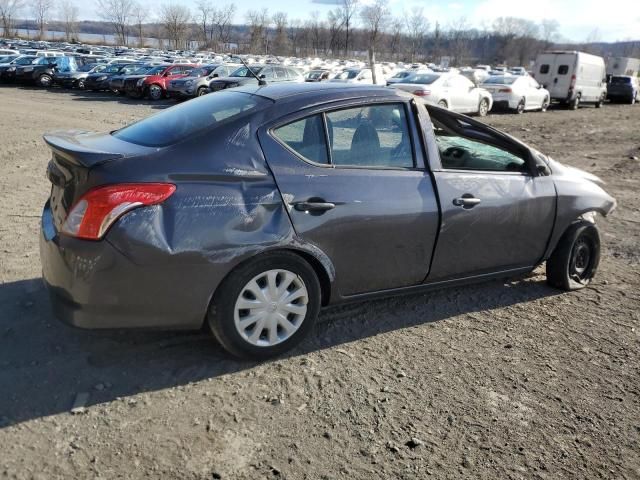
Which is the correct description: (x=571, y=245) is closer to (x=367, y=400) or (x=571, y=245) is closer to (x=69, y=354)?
(x=367, y=400)

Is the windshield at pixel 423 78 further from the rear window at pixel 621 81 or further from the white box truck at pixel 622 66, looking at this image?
the white box truck at pixel 622 66

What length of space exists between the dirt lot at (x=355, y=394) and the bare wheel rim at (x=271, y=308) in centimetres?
19

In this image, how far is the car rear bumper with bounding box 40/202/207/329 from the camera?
2.89 metres

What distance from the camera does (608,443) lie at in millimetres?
2863

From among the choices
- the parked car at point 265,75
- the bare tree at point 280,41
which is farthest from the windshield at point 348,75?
the bare tree at point 280,41

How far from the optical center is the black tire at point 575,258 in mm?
4613

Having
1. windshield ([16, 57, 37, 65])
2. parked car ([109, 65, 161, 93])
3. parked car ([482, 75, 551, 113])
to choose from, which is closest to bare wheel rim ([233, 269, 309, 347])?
parked car ([482, 75, 551, 113])

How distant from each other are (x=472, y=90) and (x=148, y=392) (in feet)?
59.4

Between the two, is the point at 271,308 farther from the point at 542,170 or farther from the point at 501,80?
the point at 501,80

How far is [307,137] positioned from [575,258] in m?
2.68

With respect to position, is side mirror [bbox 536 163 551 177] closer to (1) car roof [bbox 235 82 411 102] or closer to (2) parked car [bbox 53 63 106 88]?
(1) car roof [bbox 235 82 411 102]

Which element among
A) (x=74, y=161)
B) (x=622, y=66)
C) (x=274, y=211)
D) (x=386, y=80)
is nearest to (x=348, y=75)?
(x=386, y=80)

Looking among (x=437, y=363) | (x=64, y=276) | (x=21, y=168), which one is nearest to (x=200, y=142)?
(x=64, y=276)

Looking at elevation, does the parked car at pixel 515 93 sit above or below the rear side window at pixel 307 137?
above
